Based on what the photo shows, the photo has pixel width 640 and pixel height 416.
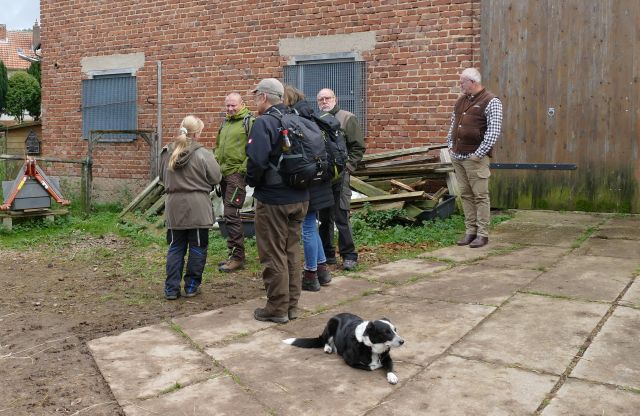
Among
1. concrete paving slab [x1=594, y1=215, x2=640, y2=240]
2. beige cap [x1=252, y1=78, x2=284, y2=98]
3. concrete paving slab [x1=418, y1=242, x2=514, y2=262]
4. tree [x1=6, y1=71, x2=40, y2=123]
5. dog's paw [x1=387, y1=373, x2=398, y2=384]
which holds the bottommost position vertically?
dog's paw [x1=387, y1=373, x2=398, y2=384]

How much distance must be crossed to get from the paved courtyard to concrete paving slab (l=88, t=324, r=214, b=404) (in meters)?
0.01

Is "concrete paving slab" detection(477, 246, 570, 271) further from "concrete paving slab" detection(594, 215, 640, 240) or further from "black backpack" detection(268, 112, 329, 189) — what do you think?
"black backpack" detection(268, 112, 329, 189)

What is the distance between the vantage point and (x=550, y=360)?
4047 millimetres

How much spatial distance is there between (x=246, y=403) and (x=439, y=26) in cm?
743

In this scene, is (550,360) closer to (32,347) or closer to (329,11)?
(32,347)

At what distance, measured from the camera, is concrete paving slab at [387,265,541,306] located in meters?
5.57

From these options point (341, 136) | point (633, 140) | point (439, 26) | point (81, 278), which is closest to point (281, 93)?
point (341, 136)

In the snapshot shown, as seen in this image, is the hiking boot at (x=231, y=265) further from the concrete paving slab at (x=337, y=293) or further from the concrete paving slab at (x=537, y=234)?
the concrete paving slab at (x=537, y=234)

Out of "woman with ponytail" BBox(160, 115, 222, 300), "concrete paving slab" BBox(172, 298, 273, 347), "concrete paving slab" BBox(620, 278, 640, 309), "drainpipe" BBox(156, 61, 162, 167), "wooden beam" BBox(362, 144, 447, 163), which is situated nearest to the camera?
"concrete paving slab" BBox(172, 298, 273, 347)

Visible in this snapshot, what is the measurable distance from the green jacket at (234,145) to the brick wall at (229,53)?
3650mm

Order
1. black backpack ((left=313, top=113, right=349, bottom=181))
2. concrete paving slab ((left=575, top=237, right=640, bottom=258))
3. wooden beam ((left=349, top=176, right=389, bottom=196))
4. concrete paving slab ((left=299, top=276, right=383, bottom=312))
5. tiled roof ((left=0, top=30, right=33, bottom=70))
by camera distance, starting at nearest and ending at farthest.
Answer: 1. concrete paving slab ((left=299, top=276, right=383, bottom=312))
2. black backpack ((left=313, top=113, right=349, bottom=181))
3. concrete paving slab ((left=575, top=237, right=640, bottom=258))
4. wooden beam ((left=349, top=176, right=389, bottom=196))
5. tiled roof ((left=0, top=30, right=33, bottom=70))

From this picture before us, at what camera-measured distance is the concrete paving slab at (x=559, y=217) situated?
8914 millimetres

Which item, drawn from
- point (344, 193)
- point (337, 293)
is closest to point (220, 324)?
point (337, 293)

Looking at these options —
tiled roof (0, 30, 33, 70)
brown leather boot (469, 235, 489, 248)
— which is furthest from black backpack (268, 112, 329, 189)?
tiled roof (0, 30, 33, 70)
